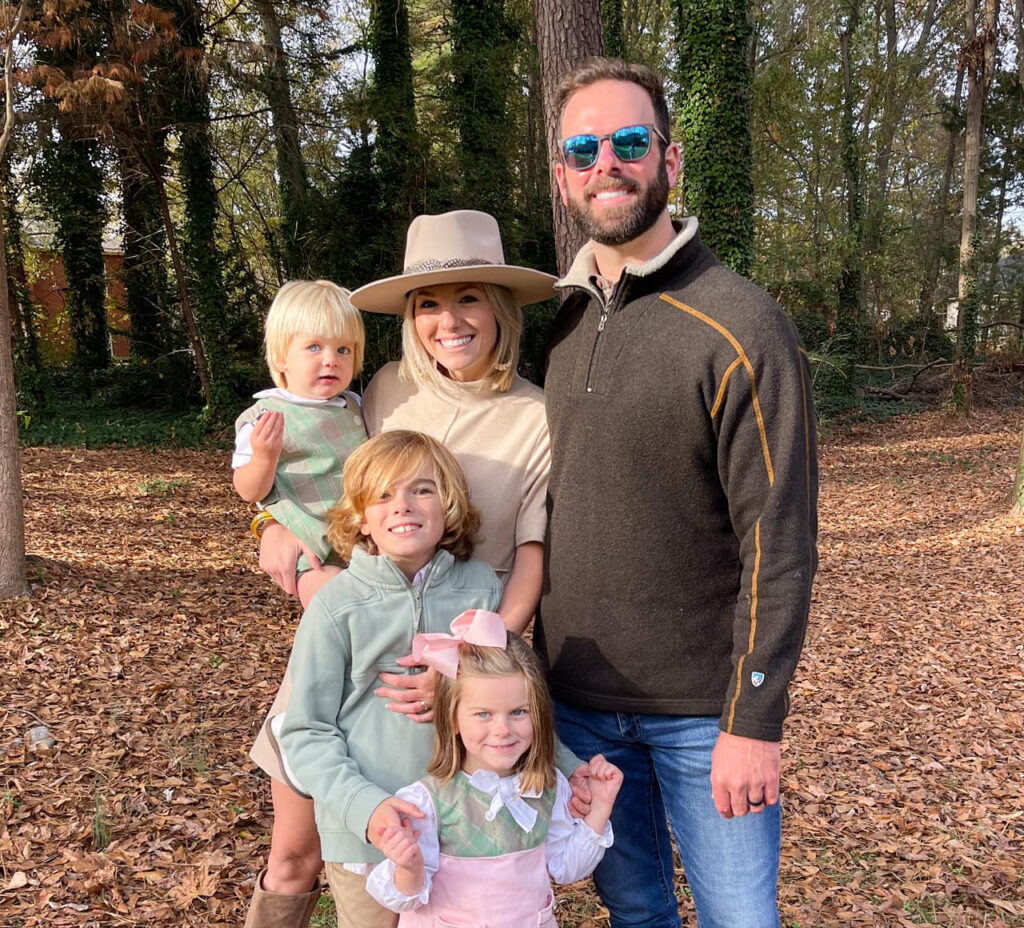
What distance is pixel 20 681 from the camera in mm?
4922

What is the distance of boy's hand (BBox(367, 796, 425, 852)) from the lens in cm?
172

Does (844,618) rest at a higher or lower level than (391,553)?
lower

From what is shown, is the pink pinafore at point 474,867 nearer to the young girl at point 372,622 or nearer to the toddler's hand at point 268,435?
the young girl at point 372,622

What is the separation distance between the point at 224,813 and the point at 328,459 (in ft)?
7.83

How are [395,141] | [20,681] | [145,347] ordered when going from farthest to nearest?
[145,347]
[395,141]
[20,681]

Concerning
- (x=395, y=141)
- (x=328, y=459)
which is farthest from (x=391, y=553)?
(x=395, y=141)

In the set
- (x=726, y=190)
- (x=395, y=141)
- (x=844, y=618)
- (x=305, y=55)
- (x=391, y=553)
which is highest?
(x=305, y=55)

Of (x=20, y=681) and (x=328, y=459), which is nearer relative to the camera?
(x=328, y=459)

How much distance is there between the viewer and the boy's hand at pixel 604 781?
195 centimetres

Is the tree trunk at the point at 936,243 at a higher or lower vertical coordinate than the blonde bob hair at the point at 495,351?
higher

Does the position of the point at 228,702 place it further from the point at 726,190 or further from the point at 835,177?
the point at 835,177

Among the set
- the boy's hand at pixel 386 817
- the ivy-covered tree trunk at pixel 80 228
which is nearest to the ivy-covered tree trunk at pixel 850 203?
the ivy-covered tree trunk at pixel 80 228

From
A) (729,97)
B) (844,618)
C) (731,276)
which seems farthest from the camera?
(729,97)

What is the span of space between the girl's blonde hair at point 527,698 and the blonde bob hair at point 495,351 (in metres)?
0.75
